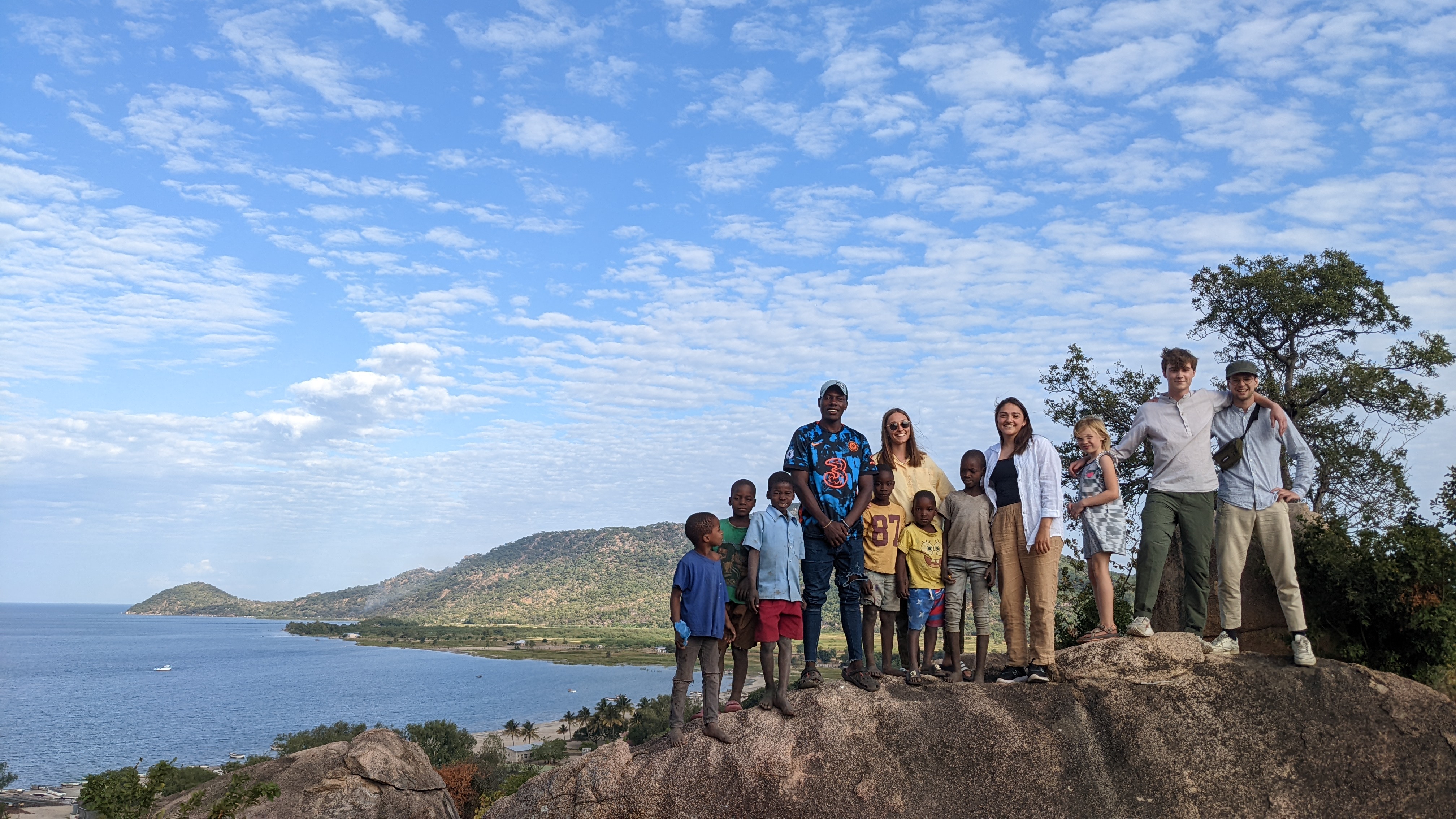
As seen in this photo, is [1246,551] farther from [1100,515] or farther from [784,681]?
[784,681]

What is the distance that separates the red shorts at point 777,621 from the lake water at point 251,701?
9422 centimetres

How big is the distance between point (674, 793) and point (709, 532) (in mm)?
2130

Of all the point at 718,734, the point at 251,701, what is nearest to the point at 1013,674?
the point at 718,734

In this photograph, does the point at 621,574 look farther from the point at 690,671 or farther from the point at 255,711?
the point at 690,671

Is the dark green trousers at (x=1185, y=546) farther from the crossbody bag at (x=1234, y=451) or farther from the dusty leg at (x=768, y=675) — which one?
the dusty leg at (x=768, y=675)

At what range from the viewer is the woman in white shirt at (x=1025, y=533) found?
26.3 feet

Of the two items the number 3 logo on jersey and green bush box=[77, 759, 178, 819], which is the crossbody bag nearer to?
the number 3 logo on jersey

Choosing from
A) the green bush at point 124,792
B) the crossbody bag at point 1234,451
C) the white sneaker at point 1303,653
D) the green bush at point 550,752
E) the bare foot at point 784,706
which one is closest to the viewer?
the bare foot at point 784,706

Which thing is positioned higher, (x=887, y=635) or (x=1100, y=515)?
(x=1100, y=515)

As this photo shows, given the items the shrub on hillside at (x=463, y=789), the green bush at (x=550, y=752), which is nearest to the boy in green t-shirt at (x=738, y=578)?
the shrub on hillside at (x=463, y=789)

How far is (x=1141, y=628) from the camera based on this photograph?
8258 millimetres

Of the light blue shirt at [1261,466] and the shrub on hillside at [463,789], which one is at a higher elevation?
the light blue shirt at [1261,466]

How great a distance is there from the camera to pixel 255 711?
4921 inches

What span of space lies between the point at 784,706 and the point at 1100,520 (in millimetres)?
3475
